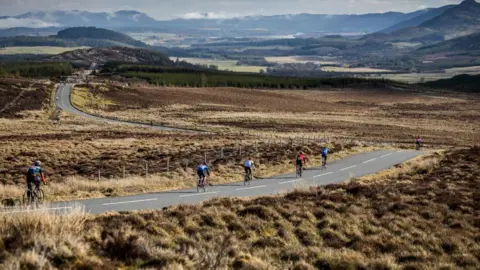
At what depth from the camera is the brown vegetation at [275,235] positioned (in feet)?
34.2

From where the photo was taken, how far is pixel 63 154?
42.0 meters

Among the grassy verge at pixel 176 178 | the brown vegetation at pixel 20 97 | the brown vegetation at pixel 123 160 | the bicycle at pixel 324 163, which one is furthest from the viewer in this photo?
the brown vegetation at pixel 20 97

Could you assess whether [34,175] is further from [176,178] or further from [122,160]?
[122,160]

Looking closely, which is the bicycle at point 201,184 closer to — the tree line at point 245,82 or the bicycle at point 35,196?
the bicycle at point 35,196

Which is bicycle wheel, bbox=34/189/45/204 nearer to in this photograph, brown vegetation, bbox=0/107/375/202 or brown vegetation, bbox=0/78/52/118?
brown vegetation, bbox=0/107/375/202

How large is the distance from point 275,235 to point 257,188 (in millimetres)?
11626

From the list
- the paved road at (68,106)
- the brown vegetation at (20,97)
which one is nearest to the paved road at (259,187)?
the paved road at (68,106)

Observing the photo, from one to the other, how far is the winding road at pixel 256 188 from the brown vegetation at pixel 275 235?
179 cm

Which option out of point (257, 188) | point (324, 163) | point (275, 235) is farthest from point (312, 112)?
point (275, 235)

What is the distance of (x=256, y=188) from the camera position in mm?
25922

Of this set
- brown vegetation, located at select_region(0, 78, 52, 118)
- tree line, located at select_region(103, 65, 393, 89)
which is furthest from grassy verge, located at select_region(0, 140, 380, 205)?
tree line, located at select_region(103, 65, 393, 89)

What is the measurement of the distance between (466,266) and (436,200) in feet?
24.4

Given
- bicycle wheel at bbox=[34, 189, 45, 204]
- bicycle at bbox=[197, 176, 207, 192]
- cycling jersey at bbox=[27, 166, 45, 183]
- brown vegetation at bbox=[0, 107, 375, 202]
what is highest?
cycling jersey at bbox=[27, 166, 45, 183]

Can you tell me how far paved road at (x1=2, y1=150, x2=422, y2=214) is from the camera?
19688 mm
